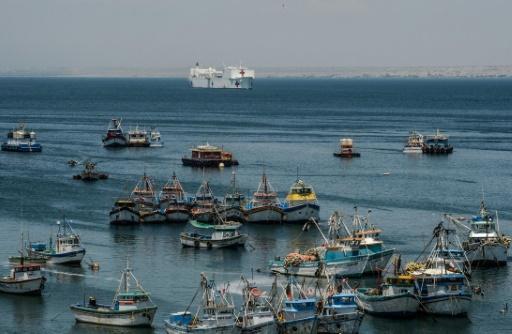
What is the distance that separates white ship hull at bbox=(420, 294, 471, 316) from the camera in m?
66.6

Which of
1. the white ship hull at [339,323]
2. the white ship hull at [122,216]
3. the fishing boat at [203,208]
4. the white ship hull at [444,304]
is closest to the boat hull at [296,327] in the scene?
the white ship hull at [339,323]

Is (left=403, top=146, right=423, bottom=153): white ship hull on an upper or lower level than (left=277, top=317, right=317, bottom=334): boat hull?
upper

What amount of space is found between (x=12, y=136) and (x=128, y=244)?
85.8m

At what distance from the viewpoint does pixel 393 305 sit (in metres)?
66.2

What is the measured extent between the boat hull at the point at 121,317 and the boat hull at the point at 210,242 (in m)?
24.0

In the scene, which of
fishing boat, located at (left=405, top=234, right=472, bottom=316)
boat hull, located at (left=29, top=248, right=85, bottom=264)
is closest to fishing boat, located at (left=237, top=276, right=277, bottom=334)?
fishing boat, located at (left=405, top=234, right=472, bottom=316)

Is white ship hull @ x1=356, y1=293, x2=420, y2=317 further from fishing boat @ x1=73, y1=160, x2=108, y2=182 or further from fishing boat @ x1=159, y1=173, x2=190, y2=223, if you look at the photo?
fishing boat @ x1=73, y1=160, x2=108, y2=182

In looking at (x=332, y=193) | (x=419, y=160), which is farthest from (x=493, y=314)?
(x=419, y=160)

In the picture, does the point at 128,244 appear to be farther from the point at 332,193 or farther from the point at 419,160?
the point at 419,160

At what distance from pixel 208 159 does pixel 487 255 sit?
230 ft

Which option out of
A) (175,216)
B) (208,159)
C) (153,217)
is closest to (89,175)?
(208,159)

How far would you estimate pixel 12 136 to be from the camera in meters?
170

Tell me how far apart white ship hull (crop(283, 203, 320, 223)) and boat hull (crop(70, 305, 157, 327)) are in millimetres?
37976

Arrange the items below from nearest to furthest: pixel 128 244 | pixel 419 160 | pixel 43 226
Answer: pixel 128 244 < pixel 43 226 < pixel 419 160
